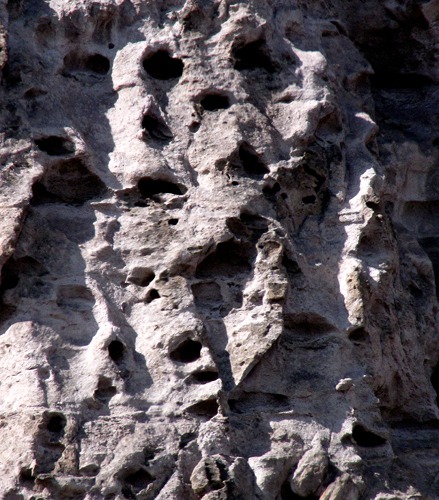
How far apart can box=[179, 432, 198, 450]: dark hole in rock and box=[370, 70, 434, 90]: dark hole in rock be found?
8.02 feet

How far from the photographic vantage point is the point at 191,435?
3.61m

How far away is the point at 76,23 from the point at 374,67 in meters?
1.71

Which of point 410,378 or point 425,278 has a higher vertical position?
point 425,278

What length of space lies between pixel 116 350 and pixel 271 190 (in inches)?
36.9

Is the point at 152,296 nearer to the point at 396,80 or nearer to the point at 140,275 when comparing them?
the point at 140,275

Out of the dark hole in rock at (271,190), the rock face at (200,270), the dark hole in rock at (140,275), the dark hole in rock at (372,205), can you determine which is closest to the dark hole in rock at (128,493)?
the rock face at (200,270)

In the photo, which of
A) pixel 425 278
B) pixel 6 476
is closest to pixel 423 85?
pixel 425 278

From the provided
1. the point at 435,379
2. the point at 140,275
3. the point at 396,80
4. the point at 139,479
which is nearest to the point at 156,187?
the point at 140,275

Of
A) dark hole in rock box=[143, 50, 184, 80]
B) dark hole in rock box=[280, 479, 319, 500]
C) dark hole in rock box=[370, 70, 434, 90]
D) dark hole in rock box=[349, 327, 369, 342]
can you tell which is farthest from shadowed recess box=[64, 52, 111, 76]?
dark hole in rock box=[280, 479, 319, 500]

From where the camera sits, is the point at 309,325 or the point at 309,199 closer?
the point at 309,325

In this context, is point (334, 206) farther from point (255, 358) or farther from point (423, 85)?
point (423, 85)

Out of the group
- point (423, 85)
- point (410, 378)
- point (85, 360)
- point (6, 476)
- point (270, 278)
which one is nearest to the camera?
point (6, 476)

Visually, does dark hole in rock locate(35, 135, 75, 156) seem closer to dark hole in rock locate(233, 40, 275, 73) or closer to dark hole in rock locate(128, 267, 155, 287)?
dark hole in rock locate(128, 267, 155, 287)

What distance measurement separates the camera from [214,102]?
4383 millimetres
